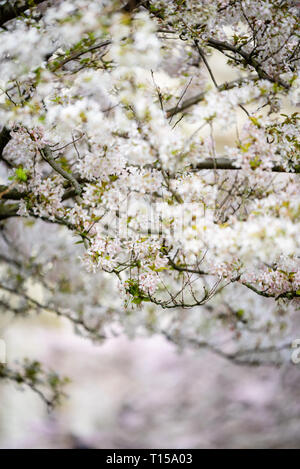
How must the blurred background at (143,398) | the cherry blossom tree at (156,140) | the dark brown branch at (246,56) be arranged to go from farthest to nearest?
the blurred background at (143,398)
the dark brown branch at (246,56)
the cherry blossom tree at (156,140)

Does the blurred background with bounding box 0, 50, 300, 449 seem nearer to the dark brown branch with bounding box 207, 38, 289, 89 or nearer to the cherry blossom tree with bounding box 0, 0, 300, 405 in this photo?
the cherry blossom tree with bounding box 0, 0, 300, 405

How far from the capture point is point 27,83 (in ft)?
5.65

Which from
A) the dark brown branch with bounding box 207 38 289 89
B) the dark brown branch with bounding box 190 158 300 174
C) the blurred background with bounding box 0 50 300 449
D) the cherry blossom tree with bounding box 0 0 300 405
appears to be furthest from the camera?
the blurred background with bounding box 0 50 300 449

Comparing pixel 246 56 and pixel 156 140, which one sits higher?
pixel 246 56

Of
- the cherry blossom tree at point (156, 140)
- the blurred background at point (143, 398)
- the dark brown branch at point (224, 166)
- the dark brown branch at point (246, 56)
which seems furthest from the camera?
the blurred background at point (143, 398)

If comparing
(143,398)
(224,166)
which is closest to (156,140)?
(224,166)

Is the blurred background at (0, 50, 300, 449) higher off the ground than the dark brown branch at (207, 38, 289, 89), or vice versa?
the dark brown branch at (207, 38, 289, 89)

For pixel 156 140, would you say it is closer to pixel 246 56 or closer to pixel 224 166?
pixel 224 166

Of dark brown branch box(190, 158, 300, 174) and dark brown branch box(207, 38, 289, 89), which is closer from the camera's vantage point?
dark brown branch box(190, 158, 300, 174)

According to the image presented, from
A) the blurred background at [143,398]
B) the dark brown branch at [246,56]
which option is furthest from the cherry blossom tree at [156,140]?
the blurred background at [143,398]

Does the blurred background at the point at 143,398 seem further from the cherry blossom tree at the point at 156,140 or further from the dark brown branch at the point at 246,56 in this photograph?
the dark brown branch at the point at 246,56

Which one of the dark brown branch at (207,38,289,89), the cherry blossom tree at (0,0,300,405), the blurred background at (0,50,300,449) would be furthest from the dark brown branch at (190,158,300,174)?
the blurred background at (0,50,300,449)

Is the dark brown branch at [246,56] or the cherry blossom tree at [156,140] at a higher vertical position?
the dark brown branch at [246,56]
